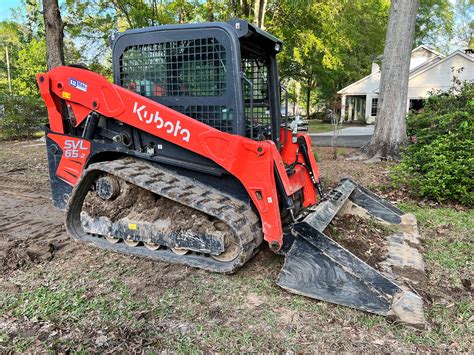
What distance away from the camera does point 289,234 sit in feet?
11.7

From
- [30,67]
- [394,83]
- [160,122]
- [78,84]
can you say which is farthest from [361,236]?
[30,67]

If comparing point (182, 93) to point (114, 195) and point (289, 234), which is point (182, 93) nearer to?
point (114, 195)

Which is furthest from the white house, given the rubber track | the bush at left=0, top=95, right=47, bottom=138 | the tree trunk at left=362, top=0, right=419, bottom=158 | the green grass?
the rubber track

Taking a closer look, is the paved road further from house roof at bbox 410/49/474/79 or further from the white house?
house roof at bbox 410/49/474/79

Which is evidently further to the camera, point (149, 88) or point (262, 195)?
point (149, 88)

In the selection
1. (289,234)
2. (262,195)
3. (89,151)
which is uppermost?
(89,151)

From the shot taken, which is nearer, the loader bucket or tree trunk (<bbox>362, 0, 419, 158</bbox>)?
the loader bucket

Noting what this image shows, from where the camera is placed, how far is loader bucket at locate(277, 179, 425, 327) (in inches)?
116

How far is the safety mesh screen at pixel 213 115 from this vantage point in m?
3.85

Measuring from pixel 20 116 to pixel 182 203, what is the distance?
15746mm

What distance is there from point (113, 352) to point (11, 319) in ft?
3.23

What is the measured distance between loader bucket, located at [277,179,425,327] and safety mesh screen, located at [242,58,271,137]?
1.46 m

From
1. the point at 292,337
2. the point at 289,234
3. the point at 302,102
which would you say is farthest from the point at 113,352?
the point at 302,102

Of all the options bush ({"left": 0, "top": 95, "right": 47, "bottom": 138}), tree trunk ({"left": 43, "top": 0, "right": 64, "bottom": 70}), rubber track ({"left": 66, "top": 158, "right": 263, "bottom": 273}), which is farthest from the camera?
bush ({"left": 0, "top": 95, "right": 47, "bottom": 138})
